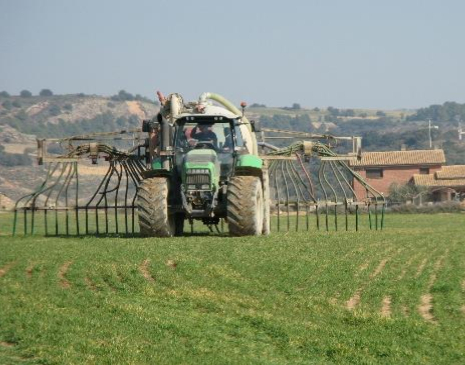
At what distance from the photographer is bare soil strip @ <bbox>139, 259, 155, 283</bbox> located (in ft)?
58.9

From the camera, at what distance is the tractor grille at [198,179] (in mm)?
24469

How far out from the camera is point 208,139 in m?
26.0

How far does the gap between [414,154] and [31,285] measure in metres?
86.2

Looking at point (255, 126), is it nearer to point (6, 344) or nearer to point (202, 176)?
point (202, 176)

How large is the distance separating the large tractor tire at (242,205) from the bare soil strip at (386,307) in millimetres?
8343

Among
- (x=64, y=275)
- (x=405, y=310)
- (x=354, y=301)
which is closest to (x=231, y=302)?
(x=354, y=301)

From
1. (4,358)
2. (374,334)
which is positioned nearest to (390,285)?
(374,334)

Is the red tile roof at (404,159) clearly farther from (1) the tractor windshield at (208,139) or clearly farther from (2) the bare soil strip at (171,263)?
(2) the bare soil strip at (171,263)

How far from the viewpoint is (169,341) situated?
12.6 metres

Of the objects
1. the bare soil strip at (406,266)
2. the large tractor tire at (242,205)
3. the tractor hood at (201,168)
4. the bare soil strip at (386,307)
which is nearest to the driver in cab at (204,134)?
the tractor hood at (201,168)

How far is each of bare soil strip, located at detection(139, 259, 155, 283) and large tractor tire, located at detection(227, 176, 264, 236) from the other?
17.0ft

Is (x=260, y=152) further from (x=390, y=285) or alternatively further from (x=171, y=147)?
(x=390, y=285)

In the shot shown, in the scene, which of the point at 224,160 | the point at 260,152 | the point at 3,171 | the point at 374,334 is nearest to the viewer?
the point at 374,334

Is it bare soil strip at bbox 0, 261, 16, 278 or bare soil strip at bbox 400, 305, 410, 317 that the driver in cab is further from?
bare soil strip at bbox 400, 305, 410, 317
